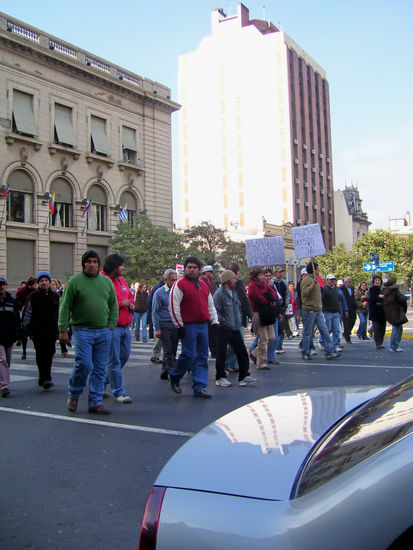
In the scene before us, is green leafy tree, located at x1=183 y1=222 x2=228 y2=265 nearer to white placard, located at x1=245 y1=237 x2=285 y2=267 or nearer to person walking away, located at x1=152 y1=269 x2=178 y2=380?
white placard, located at x1=245 y1=237 x2=285 y2=267

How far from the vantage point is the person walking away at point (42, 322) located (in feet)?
27.8

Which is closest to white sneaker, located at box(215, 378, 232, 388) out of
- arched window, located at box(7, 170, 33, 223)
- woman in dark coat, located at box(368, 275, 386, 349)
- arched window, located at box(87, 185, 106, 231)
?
woman in dark coat, located at box(368, 275, 386, 349)

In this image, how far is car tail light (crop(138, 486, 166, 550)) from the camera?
1703 mm

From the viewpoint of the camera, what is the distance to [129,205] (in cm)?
3694

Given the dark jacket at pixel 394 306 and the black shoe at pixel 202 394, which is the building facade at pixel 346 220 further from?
the black shoe at pixel 202 394

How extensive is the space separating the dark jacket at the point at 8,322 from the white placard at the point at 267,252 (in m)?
11.6

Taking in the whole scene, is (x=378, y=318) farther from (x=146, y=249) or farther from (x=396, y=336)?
(x=146, y=249)

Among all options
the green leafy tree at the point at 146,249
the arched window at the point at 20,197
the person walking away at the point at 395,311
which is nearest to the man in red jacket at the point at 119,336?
the person walking away at the point at 395,311

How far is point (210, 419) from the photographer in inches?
236

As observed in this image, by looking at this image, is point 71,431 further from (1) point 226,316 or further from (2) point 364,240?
(2) point 364,240

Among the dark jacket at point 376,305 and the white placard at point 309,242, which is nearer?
the dark jacket at point 376,305

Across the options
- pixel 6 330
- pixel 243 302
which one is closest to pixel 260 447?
pixel 6 330

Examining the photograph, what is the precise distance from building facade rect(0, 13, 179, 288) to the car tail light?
28.8 m

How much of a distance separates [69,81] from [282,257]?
2048 centimetres
